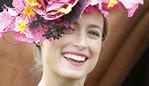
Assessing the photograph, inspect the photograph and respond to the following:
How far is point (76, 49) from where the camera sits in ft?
4.14

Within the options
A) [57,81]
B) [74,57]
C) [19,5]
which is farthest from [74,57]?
[19,5]

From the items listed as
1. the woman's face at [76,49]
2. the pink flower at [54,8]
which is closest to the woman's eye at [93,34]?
the woman's face at [76,49]

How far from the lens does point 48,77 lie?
136 cm

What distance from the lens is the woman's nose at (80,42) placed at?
4.13 ft

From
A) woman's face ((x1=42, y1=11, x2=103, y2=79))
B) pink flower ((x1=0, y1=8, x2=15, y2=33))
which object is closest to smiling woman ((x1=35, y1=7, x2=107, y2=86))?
woman's face ((x1=42, y1=11, x2=103, y2=79))

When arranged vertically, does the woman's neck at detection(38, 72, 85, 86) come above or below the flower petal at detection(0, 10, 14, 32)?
below

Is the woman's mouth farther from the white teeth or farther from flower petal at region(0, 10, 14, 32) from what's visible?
flower petal at region(0, 10, 14, 32)

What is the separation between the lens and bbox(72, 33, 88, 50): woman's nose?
4.13ft

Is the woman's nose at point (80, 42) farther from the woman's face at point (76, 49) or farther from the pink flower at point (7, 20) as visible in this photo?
the pink flower at point (7, 20)

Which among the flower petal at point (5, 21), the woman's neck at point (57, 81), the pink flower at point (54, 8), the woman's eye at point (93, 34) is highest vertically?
the pink flower at point (54, 8)

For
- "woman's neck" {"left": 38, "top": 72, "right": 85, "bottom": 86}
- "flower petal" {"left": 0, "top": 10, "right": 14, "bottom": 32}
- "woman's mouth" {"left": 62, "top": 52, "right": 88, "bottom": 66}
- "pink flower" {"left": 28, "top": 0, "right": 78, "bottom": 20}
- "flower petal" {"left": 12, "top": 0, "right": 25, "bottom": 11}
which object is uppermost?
"pink flower" {"left": 28, "top": 0, "right": 78, "bottom": 20}

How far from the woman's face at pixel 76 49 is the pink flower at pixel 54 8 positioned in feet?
0.19

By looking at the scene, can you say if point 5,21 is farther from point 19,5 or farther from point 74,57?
point 74,57

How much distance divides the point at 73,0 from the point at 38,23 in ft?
0.37
